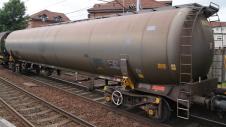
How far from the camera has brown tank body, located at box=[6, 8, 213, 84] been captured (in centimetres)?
792

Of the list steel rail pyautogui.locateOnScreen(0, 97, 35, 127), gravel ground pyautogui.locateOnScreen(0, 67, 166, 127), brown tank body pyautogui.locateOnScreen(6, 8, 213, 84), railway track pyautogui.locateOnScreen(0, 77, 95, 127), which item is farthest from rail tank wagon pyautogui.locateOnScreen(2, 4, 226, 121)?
steel rail pyautogui.locateOnScreen(0, 97, 35, 127)

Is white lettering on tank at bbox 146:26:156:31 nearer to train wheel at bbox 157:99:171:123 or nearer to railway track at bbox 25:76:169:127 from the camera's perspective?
train wheel at bbox 157:99:171:123

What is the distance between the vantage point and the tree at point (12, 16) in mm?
47188

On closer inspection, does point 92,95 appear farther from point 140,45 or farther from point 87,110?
point 140,45

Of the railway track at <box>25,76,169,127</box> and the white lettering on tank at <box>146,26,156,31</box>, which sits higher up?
the white lettering on tank at <box>146,26,156,31</box>

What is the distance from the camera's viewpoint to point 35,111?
10484 mm

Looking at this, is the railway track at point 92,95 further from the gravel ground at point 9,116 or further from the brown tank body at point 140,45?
the gravel ground at point 9,116

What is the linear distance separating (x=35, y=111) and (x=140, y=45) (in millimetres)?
4997

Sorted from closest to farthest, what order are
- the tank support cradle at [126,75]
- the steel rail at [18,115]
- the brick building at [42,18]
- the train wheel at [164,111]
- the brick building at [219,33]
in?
the train wheel at [164,111], the steel rail at [18,115], the tank support cradle at [126,75], the brick building at [219,33], the brick building at [42,18]

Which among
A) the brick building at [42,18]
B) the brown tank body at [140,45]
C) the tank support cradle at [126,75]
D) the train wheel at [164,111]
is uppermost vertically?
the brick building at [42,18]

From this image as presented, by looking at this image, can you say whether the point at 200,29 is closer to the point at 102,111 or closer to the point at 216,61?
the point at 216,61

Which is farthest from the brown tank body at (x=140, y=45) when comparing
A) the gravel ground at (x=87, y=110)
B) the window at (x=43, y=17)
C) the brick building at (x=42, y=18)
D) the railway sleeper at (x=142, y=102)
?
the window at (x=43, y=17)

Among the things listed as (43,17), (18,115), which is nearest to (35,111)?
(18,115)

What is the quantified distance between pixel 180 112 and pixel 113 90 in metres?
2.62
